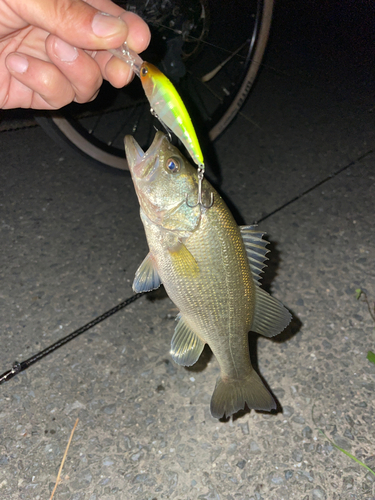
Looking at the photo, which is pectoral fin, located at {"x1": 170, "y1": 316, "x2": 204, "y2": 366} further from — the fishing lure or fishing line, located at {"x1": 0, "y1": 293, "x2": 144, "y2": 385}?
fishing line, located at {"x1": 0, "y1": 293, "x2": 144, "y2": 385}

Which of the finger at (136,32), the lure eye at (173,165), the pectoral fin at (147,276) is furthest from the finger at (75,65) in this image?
the pectoral fin at (147,276)

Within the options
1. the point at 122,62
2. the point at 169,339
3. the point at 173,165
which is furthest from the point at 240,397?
the point at 122,62

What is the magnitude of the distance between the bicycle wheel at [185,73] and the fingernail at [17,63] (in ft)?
3.15

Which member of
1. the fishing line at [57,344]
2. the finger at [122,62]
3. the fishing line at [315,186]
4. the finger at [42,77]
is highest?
the finger at [122,62]

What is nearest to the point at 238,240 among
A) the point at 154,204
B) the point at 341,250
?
the point at 154,204

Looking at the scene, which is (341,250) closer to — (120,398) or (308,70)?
(120,398)

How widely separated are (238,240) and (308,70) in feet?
13.1

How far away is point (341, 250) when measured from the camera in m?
2.78

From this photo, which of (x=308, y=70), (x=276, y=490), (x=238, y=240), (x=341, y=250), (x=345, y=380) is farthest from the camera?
(x=308, y=70)

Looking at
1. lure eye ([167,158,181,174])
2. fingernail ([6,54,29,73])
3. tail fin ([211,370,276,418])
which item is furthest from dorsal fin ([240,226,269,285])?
fingernail ([6,54,29,73])

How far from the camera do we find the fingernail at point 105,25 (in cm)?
129

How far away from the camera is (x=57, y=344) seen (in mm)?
2221

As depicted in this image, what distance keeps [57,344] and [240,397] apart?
1.10 meters

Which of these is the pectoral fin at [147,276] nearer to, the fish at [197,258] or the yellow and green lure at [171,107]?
the fish at [197,258]
